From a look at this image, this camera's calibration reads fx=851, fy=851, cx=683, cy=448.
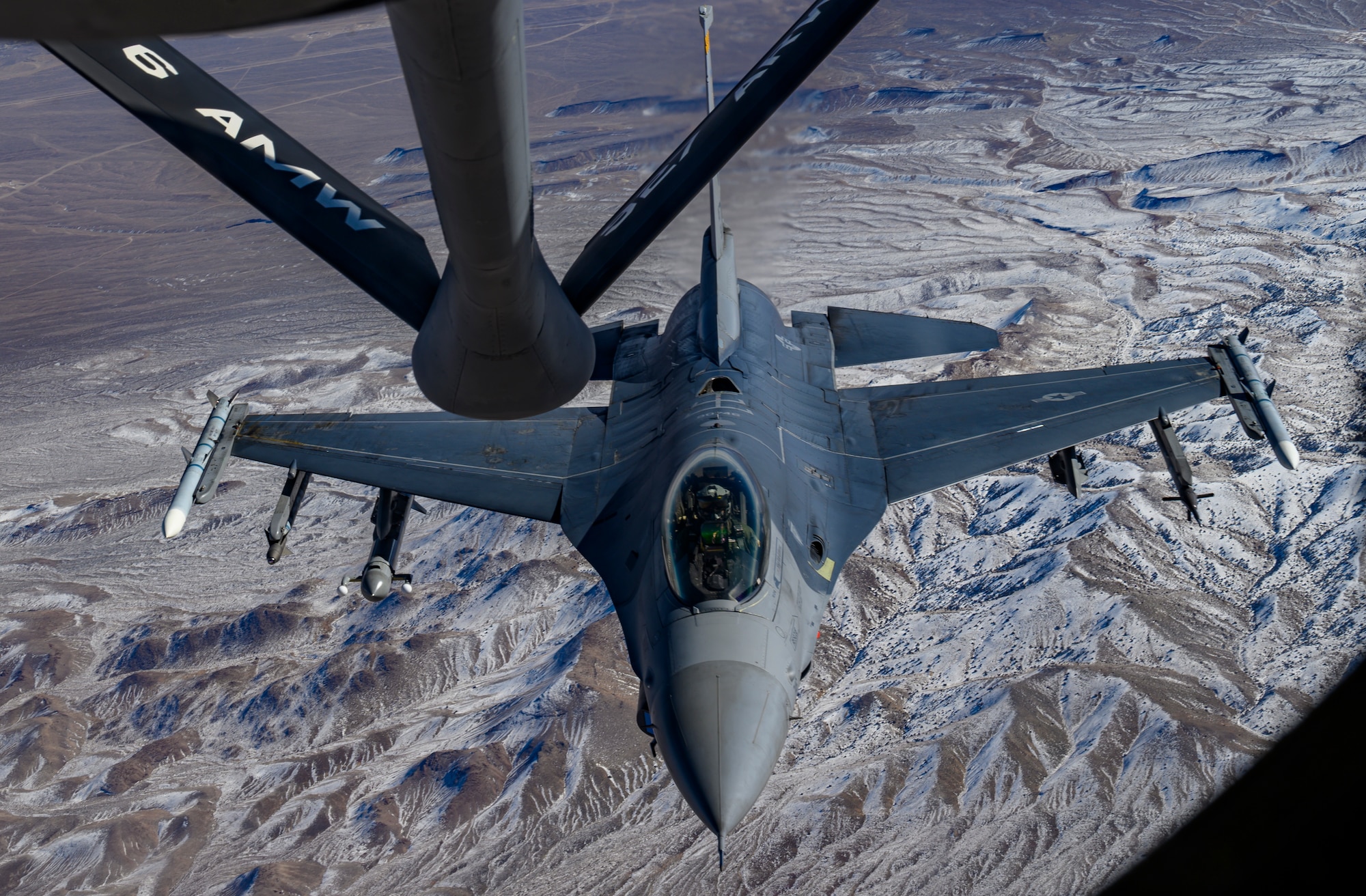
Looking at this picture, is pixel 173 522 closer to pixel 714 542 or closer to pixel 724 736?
pixel 714 542

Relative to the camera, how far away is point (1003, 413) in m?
21.6

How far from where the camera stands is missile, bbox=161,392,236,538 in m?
17.0

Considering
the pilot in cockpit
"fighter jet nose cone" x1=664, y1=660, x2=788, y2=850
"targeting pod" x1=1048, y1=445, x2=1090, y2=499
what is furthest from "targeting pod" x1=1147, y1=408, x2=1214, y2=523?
"fighter jet nose cone" x1=664, y1=660, x2=788, y2=850

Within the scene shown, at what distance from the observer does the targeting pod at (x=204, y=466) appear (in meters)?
17.3

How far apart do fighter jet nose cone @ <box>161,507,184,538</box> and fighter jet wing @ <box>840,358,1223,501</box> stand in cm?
1481

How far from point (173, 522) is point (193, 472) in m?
2.56

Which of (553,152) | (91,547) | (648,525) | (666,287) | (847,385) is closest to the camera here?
(648,525)

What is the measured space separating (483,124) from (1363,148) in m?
149

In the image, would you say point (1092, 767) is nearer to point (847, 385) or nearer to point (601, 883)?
point (601, 883)

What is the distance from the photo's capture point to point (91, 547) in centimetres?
7625

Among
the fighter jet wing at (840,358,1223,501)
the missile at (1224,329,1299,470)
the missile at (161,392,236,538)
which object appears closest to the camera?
the missile at (161,392,236,538)

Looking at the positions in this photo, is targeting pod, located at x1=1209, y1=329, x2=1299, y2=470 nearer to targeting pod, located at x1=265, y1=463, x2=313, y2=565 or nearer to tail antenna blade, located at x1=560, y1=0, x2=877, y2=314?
tail antenna blade, located at x1=560, y1=0, x2=877, y2=314

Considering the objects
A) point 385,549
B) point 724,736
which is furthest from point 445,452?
point 724,736

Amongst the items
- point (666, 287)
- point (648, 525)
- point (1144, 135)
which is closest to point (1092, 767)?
point (648, 525)
